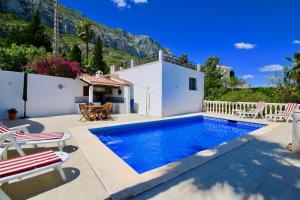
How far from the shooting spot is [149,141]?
7.35 m

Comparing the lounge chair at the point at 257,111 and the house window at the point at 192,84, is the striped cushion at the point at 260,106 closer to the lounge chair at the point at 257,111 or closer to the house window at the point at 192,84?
the lounge chair at the point at 257,111

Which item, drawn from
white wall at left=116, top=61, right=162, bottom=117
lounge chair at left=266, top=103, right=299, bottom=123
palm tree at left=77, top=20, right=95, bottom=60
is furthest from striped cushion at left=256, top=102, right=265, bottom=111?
palm tree at left=77, top=20, right=95, bottom=60

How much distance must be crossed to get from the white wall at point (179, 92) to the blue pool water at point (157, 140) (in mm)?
2011

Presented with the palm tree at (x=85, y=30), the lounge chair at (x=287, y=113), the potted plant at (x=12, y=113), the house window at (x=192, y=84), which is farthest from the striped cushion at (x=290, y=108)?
the palm tree at (x=85, y=30)

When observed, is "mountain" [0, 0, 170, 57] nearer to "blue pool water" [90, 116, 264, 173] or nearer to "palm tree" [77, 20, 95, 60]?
"palm tree" [77, 20, 95, 60]

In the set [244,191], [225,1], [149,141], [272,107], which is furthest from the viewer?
[225,1]

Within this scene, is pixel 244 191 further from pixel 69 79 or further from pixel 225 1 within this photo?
pixel 225 1

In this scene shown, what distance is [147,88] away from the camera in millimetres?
13062

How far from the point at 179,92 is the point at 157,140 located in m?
6.77

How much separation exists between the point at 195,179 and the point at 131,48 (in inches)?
4041

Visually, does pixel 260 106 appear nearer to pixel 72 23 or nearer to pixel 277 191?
pixel 277 191

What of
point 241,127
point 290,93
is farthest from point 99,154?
point 290,93

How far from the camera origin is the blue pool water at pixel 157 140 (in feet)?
18.0

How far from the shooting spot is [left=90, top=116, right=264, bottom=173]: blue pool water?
216 inches
